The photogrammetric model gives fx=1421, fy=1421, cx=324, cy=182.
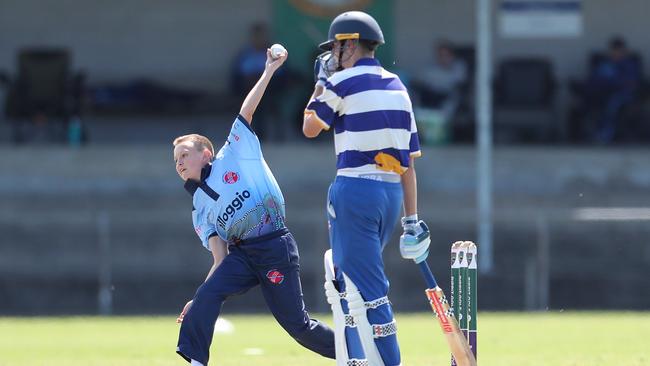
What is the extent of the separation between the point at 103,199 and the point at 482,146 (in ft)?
16.6

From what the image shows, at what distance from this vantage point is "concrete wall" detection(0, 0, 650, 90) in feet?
71.2

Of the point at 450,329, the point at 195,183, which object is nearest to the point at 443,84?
the point at 195,183

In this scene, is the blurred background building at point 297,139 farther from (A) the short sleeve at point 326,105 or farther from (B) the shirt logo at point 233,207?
(A) the short sleeve at point 326,105

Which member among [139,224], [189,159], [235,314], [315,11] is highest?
[315,11]

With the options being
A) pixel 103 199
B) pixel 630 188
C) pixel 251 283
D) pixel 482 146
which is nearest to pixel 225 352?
pixel 251 283

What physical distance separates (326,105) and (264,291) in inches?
57.3

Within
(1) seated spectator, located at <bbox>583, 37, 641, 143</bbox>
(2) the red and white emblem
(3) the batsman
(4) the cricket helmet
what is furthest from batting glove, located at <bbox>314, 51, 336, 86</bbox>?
(1) seated spectator, located at <bbox>583, 37, 641, 143</bbox>

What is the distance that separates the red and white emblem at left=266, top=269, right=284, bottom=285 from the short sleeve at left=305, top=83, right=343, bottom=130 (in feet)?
3.96

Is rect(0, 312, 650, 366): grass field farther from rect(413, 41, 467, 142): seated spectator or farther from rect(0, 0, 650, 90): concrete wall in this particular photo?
rect(0, 0, 650, 90): concrete wall

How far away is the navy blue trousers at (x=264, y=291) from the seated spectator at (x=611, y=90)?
12.0 metres

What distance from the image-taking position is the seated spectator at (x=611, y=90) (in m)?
19.7

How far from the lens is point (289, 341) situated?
490 inches

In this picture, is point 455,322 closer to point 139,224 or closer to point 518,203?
point 139,224

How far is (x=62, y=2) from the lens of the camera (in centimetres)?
2173
